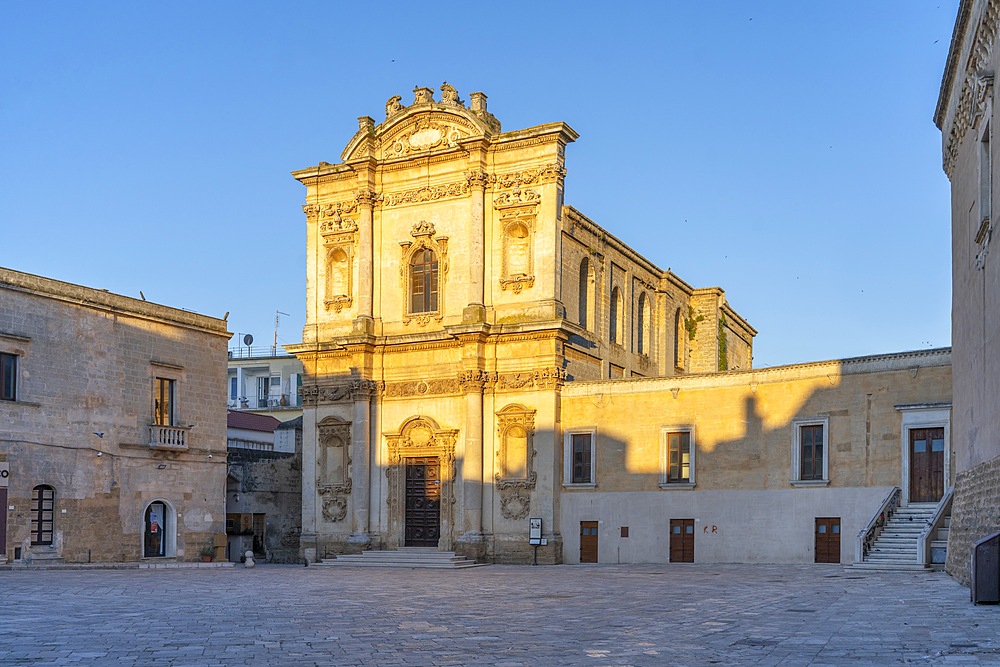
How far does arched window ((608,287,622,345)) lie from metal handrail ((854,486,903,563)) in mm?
13005

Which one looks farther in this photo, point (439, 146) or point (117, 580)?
point (439, 146)

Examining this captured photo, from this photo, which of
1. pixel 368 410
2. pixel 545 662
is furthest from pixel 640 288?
pixel 545 662

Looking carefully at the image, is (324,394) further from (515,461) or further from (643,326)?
(643,326)

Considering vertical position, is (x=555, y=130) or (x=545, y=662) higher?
(x=555, y=130)

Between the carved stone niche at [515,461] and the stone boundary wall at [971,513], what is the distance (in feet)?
47.8

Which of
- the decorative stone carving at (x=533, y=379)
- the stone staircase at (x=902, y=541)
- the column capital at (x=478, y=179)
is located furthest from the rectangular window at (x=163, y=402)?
the stone staircase at (x=902, y=541)

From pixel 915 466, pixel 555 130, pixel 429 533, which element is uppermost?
pixel 555 130

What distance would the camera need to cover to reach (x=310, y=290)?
39.0 m

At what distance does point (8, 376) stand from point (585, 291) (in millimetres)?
17822

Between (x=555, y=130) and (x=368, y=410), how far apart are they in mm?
10910

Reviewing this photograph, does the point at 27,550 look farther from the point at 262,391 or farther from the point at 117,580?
the point at 262,391

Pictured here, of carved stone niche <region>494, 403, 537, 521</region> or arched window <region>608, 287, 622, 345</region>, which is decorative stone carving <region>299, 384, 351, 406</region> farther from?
arched window <region>608, 287, 622, 345</region>

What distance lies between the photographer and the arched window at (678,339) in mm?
45344

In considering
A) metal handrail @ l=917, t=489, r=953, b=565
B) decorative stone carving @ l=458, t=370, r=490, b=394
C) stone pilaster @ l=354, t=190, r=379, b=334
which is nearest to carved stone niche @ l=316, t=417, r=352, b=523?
stone pilaster @ l=354, t=190, r=379, b=334
